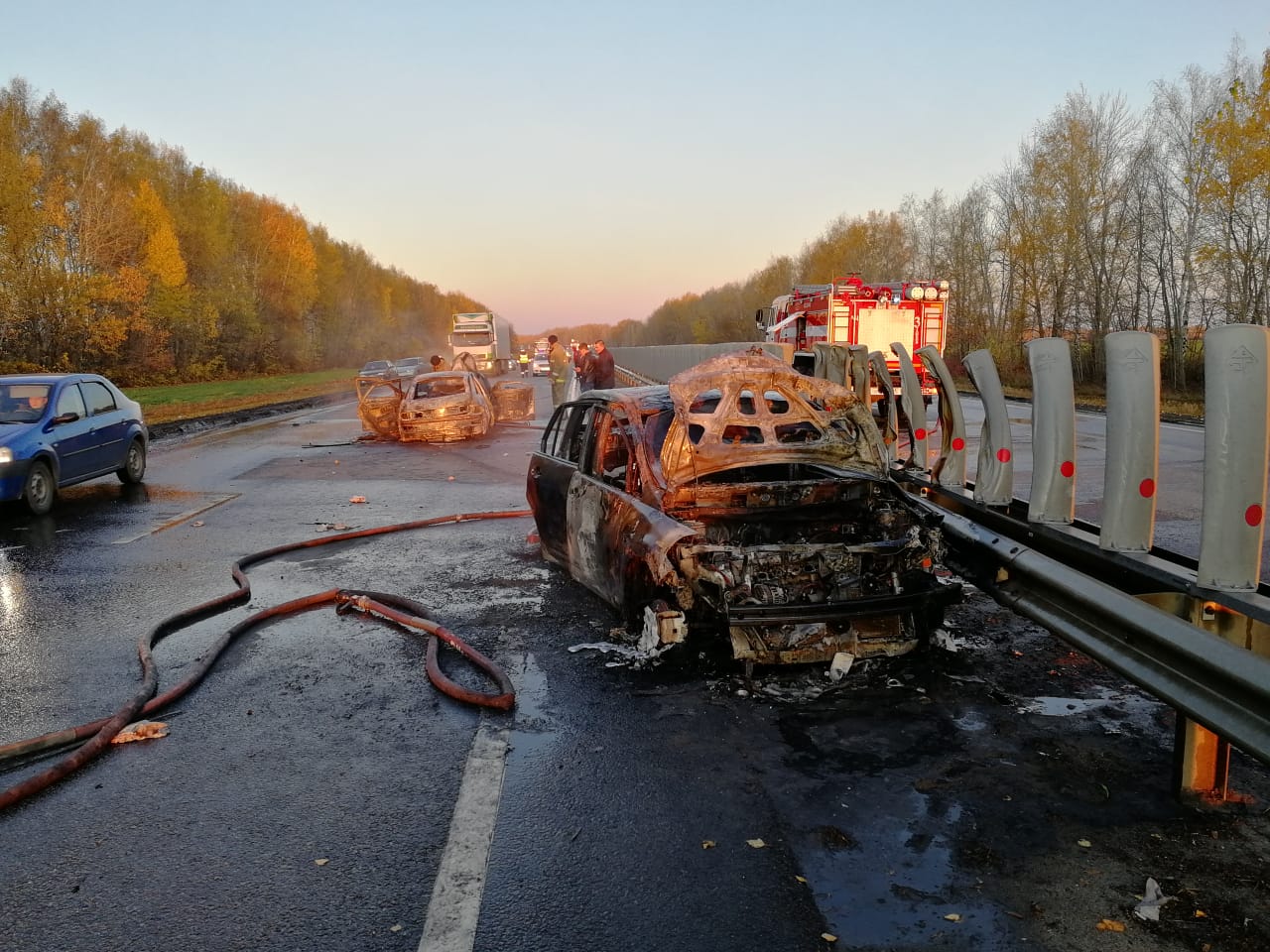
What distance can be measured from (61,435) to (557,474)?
802cm

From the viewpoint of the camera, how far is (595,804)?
384cm

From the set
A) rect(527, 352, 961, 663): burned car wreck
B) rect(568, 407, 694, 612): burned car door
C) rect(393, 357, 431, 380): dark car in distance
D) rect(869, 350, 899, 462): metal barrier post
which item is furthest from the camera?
rect(393, 357, 431, 380): dark car in distance

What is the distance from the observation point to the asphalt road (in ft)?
9.86

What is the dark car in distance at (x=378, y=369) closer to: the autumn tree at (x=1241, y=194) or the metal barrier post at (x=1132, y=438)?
the autumn tree at (x=1241, y=194)

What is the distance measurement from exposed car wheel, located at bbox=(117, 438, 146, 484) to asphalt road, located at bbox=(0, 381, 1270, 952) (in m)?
7.50

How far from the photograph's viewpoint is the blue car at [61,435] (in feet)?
36.4

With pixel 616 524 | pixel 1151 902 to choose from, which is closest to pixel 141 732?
pixel 616 524

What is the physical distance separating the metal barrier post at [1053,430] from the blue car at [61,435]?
36.4 feet

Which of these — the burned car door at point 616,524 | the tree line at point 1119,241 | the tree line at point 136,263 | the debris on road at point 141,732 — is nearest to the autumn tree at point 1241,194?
the tree line at point 1119,241

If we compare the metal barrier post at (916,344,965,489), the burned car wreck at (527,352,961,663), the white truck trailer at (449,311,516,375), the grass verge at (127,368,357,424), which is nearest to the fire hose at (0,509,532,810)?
the burned car wreck at (527,352,961,663)

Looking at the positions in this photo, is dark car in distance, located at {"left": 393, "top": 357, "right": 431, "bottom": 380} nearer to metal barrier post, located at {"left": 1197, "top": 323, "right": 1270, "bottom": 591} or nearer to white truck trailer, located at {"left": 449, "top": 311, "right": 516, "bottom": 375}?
white truck trailer, located at {"left": 449, "top": 311, "right": 516, "bottom": 375}

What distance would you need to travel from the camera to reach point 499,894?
3.17m

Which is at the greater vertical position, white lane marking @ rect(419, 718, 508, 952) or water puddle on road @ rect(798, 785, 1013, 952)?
water puddle on road @ rect(798, 785, 1013, 952)

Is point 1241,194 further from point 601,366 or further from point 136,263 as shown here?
point 136,263
